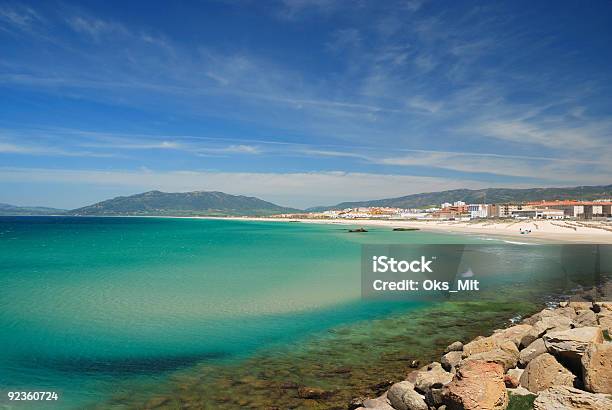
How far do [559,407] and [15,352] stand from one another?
15.0 metres

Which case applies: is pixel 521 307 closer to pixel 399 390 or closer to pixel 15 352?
pixel 399 390

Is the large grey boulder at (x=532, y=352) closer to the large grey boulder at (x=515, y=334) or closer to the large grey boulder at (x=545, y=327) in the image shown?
the large grey boulder at (x=545, y=327)

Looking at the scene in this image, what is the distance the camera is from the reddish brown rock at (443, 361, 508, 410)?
6.56 metres

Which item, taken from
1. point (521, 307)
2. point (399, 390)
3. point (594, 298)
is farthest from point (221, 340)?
point (594, 298)

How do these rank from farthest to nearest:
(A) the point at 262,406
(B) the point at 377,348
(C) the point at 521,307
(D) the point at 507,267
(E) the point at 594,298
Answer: (D) the point at 507,267
(E) the point at 594,298
(C) the point at 521,307
(B) the point at 377,348
(A) the point at 262,406

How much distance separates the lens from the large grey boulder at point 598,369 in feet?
22.0

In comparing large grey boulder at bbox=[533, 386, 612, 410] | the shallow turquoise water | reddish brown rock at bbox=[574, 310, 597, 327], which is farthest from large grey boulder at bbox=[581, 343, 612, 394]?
the shallow turquoise water

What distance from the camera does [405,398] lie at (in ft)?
27.0

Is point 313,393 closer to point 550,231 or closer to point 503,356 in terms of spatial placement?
point 503,356

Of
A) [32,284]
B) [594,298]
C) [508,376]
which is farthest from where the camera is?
[32,284]

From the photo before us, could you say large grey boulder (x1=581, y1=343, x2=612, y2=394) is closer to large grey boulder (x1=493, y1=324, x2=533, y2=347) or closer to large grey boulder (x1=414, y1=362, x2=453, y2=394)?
large grey boulder (x1=414, y1=362, x2=453, y2=394)

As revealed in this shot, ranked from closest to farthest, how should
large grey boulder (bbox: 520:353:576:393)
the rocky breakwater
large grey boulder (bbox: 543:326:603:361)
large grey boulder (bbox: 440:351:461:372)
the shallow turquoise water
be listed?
the rocky breakwater
large grey boulder (bbox: 520:353:576:393)
large grey boulder (bbox: 543:326:603:361)
large grey boulder (bbox: 440:351:461:372)
the shallow turquoise water

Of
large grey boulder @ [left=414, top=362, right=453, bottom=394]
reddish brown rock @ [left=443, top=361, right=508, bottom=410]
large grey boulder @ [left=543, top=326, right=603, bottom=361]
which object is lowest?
large grey boulder @ [left=414, top=362, right=453, bottom=394]

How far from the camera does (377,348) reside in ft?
42.9
